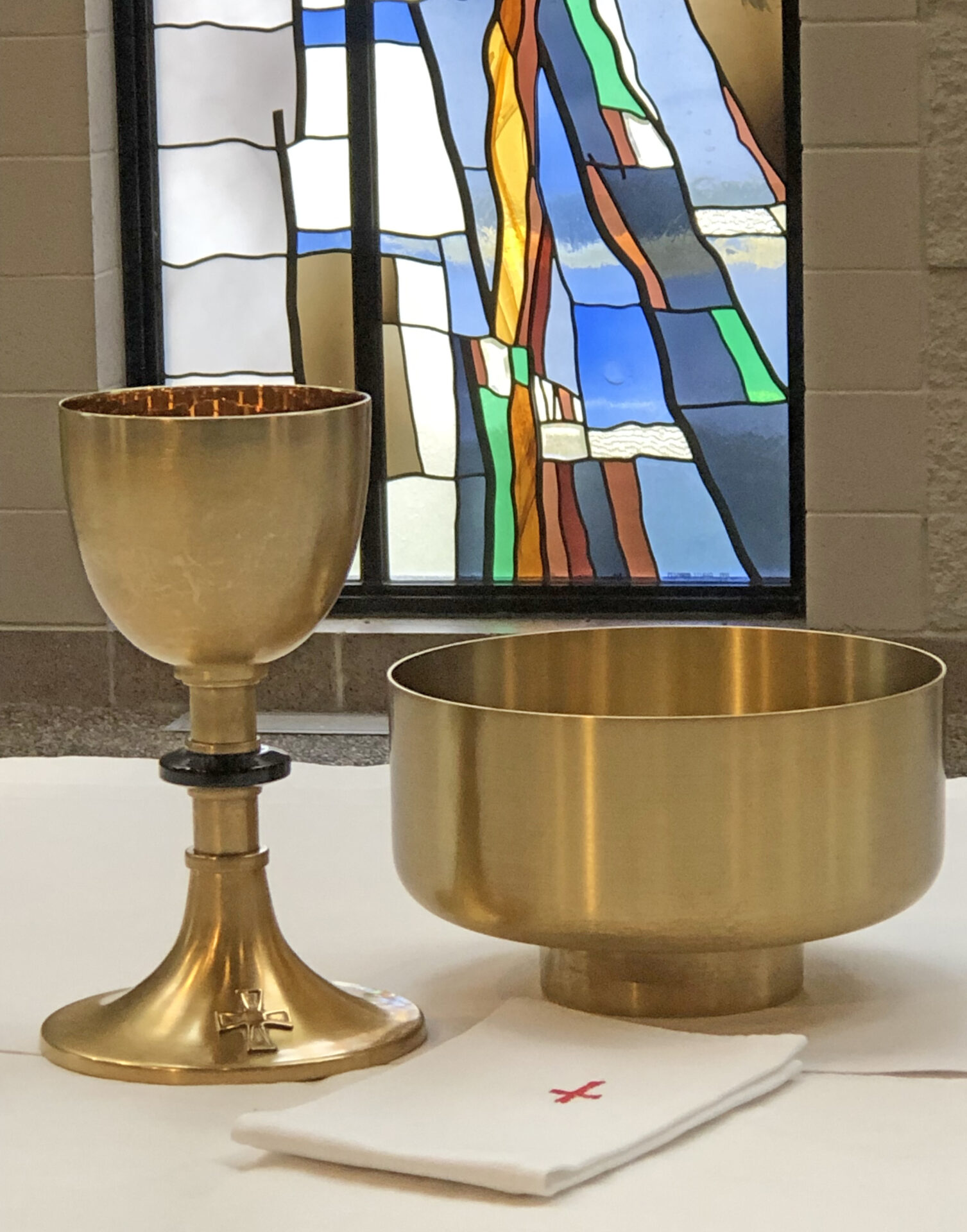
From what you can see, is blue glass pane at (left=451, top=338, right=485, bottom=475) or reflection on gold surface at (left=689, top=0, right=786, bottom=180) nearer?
reflection on gold surface at (left=689, top=0, right=786, bottom=180)

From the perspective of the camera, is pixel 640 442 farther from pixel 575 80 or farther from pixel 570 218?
pixel 575 80

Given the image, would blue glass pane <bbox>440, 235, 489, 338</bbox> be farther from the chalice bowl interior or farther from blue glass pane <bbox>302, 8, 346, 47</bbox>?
the chalice bowl interior

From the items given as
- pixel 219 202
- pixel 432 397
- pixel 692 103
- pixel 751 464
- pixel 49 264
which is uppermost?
pixel 692 103

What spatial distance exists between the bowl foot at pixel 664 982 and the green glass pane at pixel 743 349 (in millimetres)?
2336

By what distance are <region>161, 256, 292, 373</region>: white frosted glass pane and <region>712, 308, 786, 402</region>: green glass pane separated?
0.68m

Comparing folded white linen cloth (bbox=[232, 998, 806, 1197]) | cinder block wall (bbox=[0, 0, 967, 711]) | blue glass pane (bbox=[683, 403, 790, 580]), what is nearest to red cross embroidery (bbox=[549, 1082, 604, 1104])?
folded white linen cloth (bbox=[232, 998, 806, 1197])

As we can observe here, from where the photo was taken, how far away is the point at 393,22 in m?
2.86

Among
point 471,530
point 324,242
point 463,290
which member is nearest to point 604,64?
point 463,290

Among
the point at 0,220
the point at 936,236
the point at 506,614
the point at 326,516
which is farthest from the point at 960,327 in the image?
the point at 326,516

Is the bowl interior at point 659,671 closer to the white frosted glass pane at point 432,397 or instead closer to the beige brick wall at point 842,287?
the beige brick wall at point 842,287

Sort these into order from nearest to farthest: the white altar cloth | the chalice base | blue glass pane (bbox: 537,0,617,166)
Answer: the white altar cloth → the chalice base → blue glass pane (bbox: 537,0,617,166)

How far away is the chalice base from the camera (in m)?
0.55

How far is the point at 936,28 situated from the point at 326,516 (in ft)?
7.18

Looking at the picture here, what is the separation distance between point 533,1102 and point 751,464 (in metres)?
2.44
